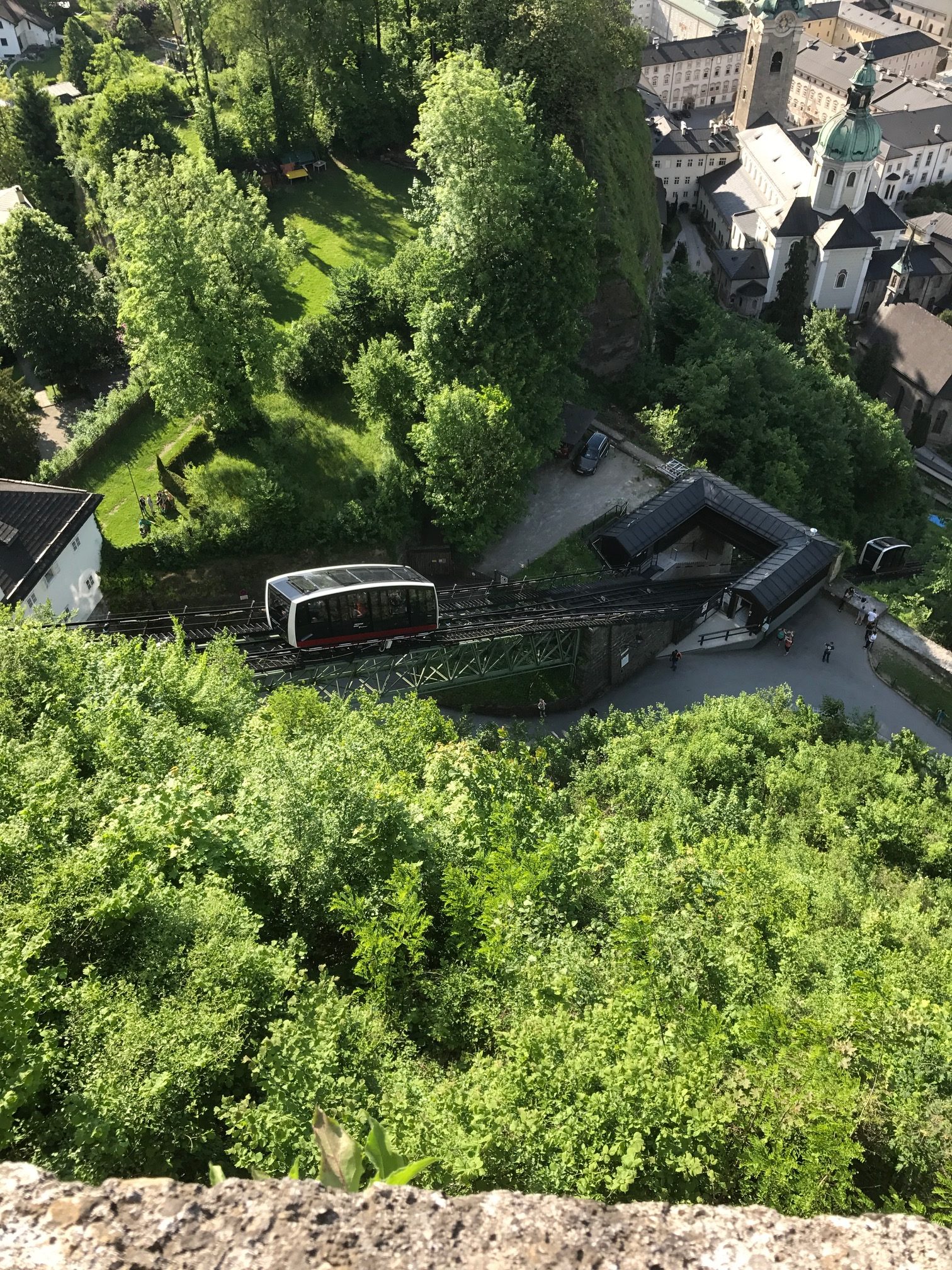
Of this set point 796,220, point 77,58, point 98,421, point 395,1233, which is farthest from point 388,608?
point 796,220

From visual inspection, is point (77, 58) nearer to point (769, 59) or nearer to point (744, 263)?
point (744, 263)

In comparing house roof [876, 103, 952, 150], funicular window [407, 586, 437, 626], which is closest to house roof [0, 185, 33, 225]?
funicular window [407, 586, 437, 626]

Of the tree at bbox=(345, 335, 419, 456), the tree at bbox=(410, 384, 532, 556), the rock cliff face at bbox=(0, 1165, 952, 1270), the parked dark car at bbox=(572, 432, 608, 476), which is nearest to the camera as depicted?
the rock cliff face at bbox=(0, 1165, 952, 1270)

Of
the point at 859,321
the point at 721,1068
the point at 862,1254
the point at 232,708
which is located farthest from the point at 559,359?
the point at 859,321

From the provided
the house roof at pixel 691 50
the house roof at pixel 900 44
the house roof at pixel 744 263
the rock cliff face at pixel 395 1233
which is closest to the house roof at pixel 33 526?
the rock cliff face at pixel 395 1233

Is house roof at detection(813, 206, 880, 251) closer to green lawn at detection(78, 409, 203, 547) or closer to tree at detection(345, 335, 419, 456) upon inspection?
tree at detection(345, 335, 419, 456)
